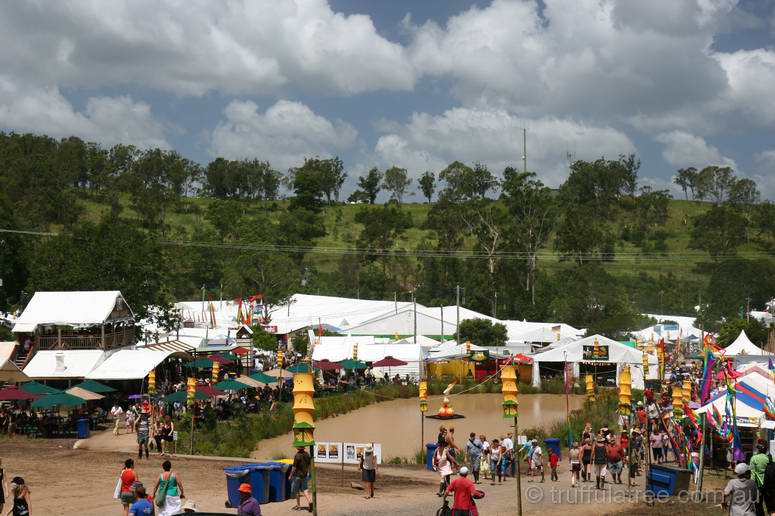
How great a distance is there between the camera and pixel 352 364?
3997 cm

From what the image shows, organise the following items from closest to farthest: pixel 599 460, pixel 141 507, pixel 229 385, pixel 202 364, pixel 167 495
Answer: pixel 141 507
pixel 167 495
pixel 599 460
pixel 229 385
pixel 202 364

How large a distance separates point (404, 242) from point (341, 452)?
87852 mm

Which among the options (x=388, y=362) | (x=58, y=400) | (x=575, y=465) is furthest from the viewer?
(x=388, y=362)

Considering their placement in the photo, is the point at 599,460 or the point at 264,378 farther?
the point at 264,378

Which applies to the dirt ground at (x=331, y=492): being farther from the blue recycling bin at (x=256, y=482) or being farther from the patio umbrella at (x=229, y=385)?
the patio umbrella at (x=229, y=385)

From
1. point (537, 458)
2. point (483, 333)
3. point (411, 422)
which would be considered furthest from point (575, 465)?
point (483, 333)

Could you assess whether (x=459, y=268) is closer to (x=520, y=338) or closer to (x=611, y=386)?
(x=520, y=338)

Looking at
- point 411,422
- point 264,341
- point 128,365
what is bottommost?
point 411,422

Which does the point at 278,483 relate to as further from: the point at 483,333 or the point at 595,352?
the point at 483,333

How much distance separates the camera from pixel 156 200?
10475 cm

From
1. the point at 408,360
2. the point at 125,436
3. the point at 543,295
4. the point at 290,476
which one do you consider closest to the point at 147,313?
the point at 408,360

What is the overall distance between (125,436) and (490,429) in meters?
12.1

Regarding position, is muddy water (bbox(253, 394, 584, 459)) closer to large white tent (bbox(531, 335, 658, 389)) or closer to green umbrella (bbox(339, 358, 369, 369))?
large white tent (bbox(531, 335, 658, 389))

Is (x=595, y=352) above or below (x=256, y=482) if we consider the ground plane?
above
